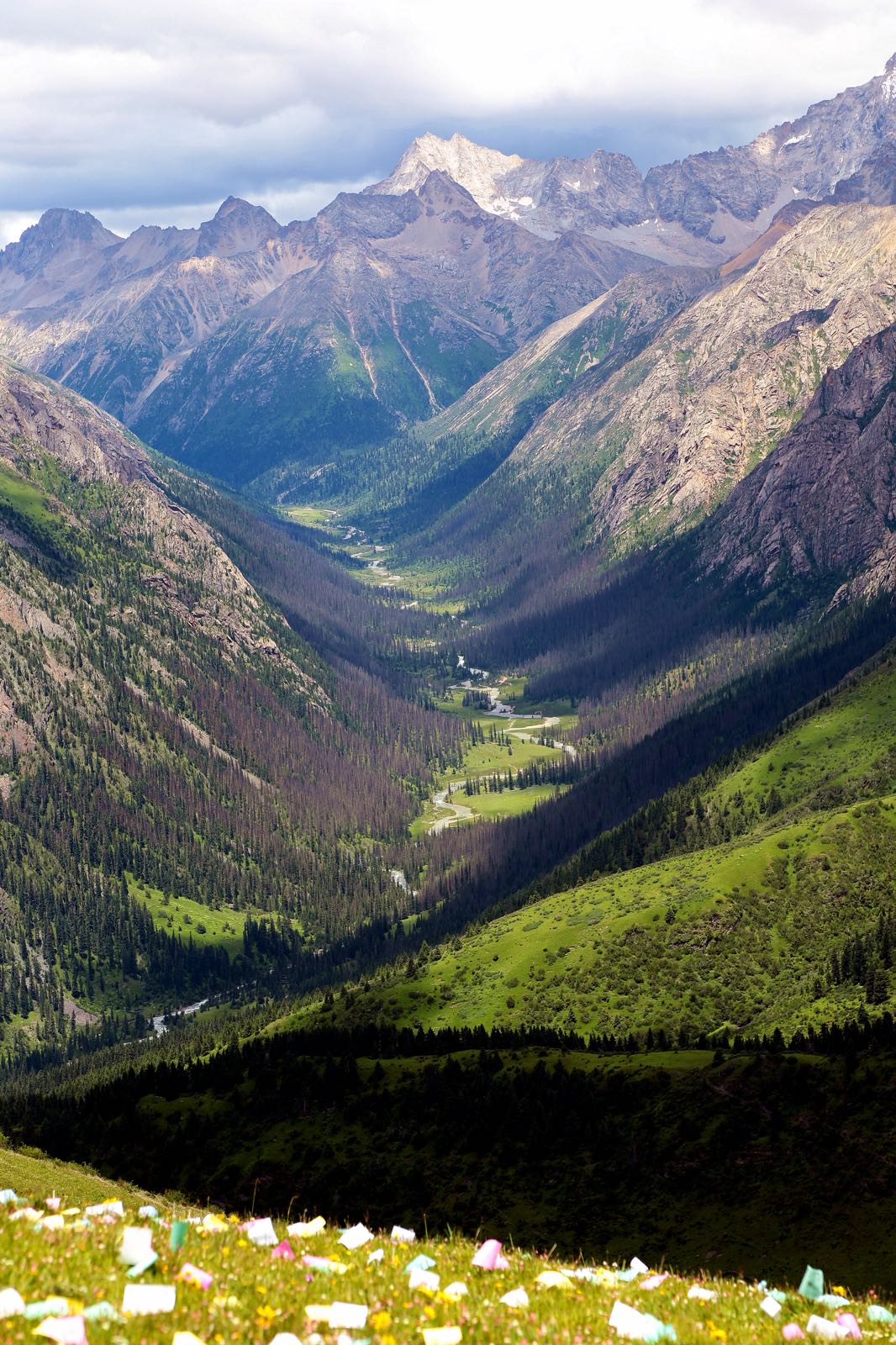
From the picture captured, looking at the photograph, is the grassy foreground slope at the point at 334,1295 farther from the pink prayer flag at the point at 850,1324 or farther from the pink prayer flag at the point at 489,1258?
the pink prayer flag at the point at 850,1324

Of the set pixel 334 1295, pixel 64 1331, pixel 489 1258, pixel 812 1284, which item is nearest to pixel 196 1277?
pixel 334 1295

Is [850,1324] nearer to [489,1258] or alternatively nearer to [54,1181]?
[489,1258]

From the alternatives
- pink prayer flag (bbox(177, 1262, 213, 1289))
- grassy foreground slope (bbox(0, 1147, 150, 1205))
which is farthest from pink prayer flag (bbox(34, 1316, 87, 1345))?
grassy foreground slope (bbox(0, 1147, 150, 1205))

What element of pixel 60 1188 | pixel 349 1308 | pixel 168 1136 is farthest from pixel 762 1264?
pixel 168 1136

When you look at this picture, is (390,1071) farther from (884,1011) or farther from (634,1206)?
(884,1011)

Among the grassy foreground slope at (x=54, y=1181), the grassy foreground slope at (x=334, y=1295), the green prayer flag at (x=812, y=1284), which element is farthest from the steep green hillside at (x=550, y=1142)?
the grassy foreground slope at (x=334, y=1295)

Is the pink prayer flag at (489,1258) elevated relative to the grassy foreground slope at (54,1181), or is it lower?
elevated
